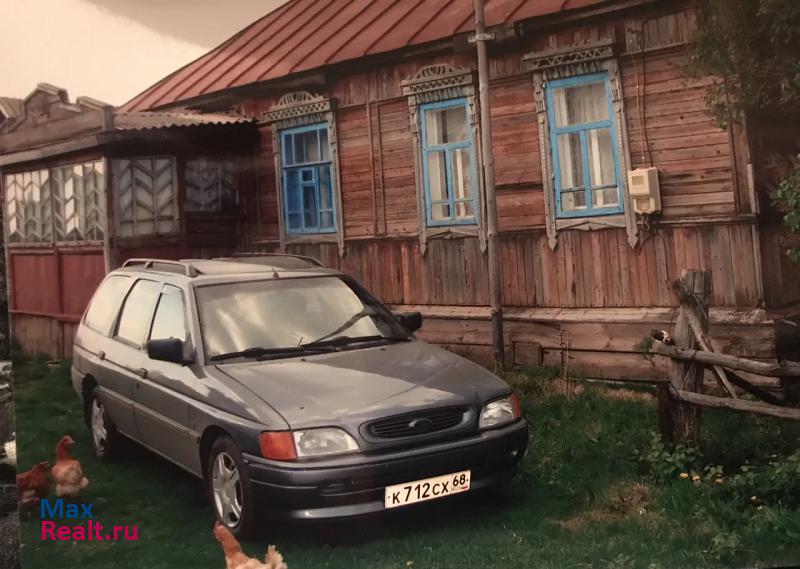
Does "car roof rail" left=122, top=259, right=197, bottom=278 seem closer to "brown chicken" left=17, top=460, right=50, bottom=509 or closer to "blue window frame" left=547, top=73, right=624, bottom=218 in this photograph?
"brown chicken" left=17, top=460, right=50, bottom=509

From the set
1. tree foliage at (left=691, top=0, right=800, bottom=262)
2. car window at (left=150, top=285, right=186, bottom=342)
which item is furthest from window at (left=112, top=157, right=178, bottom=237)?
tree foliage at (left=691, top=0, right=800, bottom=262)

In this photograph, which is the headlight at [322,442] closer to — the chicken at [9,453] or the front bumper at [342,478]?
the front bumper at [342,478]

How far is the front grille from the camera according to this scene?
3658 mm

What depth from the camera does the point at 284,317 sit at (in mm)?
4270

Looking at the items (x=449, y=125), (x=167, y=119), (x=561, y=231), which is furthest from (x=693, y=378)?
(x=167, y=119)

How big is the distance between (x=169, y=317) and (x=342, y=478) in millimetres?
1419

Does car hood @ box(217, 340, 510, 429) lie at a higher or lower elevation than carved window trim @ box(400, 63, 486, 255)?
lower

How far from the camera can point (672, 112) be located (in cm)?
483

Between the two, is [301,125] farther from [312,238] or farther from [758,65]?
[758,65]

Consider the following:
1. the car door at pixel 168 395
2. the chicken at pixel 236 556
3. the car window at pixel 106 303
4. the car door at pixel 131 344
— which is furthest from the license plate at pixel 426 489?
the car window at pixel 106 303

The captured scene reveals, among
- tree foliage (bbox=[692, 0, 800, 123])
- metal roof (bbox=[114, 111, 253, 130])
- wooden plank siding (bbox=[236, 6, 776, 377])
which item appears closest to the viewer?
tree foliage (bbox=[692, 0, 800, 123])

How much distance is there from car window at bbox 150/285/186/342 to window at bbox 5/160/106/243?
1.95 feet

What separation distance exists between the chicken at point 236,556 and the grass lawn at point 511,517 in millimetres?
66

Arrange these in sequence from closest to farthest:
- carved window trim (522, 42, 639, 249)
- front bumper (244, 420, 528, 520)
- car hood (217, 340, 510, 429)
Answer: front bumper (244, 420, 528, 520)
car hood (217, 340, 510, 429)
carved window trim (522, 42, 639, 249)
